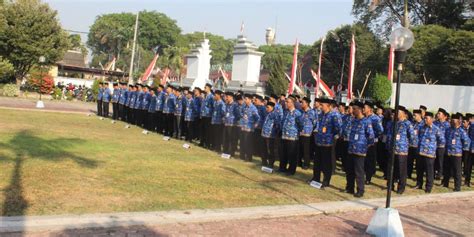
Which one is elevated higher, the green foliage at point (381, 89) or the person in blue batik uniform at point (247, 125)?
the green foliage at point (381, 89)

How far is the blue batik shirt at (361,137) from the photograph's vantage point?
920cm

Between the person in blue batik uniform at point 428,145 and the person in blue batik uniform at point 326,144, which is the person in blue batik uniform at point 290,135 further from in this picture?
the person in blue batik uniform at point 428,145

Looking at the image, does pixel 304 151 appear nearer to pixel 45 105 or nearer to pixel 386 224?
pixel 386 224

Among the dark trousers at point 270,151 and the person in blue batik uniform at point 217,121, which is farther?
the person in blue batik uniform at point 217,121

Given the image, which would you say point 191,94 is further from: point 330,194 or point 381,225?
point 381,225

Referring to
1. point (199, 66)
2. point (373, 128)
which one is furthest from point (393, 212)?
point (199, 66)

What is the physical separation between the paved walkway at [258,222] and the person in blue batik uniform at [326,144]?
3.72 feet

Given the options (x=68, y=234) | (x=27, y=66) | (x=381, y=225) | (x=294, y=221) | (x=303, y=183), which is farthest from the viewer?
(x=27, y=66)

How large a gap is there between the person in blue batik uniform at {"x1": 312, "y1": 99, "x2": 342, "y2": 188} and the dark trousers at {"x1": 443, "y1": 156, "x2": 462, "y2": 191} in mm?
3633

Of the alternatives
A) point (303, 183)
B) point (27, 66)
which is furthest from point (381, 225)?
point (27, 66)

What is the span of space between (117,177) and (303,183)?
391cm

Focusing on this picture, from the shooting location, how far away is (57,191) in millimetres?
6992

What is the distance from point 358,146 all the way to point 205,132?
6485mm

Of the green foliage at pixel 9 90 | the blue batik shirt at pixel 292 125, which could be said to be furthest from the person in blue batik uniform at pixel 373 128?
the green foliage at pixel 9 90
